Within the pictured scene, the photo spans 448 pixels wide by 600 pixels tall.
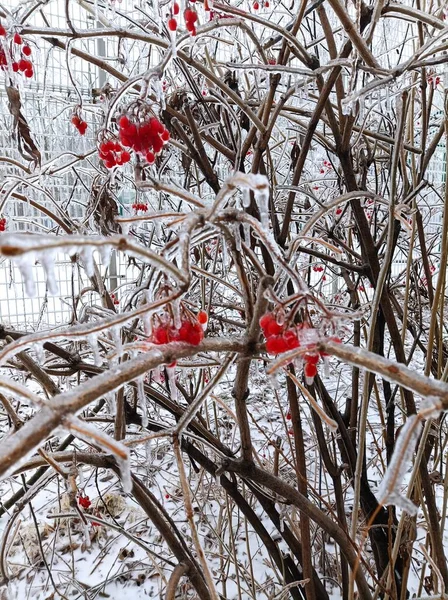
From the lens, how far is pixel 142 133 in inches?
26.7

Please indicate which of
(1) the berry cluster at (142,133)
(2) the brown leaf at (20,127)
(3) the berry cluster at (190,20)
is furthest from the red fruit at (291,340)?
(2) the brown leaf at (20,127)

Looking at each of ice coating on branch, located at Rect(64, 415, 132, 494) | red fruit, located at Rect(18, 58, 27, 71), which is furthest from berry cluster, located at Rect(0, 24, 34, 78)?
ice coating on branch, located at Rect(64, 415, 132, 494)

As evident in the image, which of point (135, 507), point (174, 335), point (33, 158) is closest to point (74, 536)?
point (135, 507)

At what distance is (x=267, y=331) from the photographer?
43 centimetres

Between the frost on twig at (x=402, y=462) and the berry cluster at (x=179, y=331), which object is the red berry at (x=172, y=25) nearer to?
the berry cluster at (x=179, y=331)

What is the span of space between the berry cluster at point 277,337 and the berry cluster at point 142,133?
0.37 meters

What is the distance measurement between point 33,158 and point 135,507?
1.66 m

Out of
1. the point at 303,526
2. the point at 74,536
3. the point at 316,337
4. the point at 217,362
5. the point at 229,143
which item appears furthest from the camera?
the point at 74,536

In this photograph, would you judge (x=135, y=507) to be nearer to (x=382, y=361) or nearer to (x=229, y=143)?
(x=229, y=143)

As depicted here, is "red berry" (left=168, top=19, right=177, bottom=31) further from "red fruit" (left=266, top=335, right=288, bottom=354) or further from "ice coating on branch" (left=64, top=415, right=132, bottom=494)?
"ice coating on branch" (left=64, top=415, right=132, bottom=494)

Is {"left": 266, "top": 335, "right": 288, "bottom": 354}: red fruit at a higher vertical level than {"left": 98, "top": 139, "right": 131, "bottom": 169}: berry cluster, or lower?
lower

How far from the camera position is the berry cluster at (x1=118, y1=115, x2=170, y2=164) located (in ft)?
2.22

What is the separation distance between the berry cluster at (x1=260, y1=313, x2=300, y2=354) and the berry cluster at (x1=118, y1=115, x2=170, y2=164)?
0.37m

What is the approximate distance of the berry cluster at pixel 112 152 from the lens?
89cm
